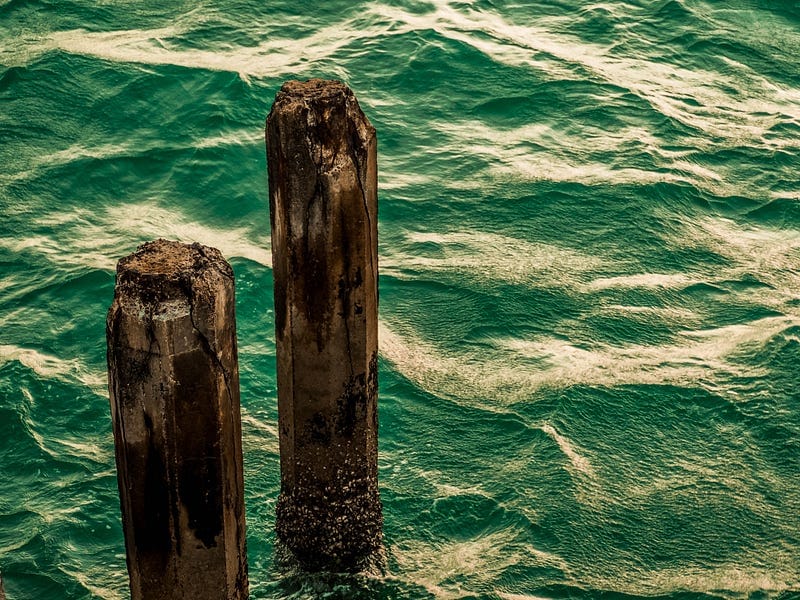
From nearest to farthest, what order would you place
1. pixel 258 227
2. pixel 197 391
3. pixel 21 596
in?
1. pixel 197 391
2. pixel 21 596
3. pixel 258 227

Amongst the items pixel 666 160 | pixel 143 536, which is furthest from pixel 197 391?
pixel 666 160

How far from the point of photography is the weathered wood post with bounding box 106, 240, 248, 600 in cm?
Result: 571

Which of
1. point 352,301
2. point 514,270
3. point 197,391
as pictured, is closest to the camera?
point 197,391

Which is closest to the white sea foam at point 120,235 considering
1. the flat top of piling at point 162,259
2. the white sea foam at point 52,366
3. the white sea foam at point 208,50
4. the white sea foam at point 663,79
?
the white sea foam at point 52,366

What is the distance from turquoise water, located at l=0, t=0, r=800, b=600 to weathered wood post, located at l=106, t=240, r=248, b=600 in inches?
79.7

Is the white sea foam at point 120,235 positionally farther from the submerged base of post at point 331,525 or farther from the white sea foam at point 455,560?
the submerged base of post at point 331,525

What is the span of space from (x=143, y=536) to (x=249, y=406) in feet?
14.4

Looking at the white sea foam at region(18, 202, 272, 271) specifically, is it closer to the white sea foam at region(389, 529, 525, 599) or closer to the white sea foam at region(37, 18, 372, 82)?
the white sea foam at region(37, 18, 372, 82)

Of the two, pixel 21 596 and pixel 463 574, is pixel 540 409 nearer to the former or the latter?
pixel 463 574

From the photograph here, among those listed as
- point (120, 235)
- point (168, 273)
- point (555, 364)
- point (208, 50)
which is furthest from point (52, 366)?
point (208, 50)

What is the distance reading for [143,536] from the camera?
609 cm

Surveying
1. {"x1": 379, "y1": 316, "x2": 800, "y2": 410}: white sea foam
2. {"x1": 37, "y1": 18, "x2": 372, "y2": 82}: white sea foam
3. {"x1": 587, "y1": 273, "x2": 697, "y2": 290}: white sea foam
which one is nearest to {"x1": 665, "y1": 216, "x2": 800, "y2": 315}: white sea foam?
{"x1": 587, "y1": 273, "x2": 697, "y2": 290}: white sea foam

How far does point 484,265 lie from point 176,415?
7342mm

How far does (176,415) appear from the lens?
587 centimetres
